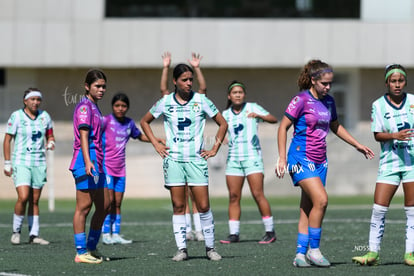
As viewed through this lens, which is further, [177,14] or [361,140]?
[177,14]

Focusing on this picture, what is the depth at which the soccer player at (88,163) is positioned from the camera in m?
9.89

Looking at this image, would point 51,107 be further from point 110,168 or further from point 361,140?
point 110,168

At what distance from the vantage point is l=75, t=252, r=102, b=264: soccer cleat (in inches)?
397

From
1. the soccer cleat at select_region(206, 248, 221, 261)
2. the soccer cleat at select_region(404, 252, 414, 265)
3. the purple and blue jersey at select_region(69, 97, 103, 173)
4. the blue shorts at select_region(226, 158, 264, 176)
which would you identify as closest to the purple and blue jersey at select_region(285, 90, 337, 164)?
the soccer cleat at select_region(404, 252, 414, 265)

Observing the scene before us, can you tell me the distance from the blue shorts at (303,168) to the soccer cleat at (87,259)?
244 cm

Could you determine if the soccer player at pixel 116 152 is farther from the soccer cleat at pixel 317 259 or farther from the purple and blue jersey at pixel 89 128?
the soccer cleat at pixel 317 259

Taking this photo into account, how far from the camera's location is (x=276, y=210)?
20641mm

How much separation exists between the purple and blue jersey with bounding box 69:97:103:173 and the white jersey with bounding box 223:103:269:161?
3.58 metres

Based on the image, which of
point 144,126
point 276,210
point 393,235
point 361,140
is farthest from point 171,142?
point 361,140

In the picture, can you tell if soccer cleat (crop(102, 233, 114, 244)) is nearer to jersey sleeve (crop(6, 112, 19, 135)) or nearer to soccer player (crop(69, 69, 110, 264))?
jersey sleeve (crop(6, 112, 19, 135))

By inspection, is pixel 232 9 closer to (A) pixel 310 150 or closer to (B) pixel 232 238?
(B) pixel 232 238

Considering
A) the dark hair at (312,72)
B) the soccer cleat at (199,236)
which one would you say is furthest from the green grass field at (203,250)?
the dark hair at (312,72)

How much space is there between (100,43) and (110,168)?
1992 cm

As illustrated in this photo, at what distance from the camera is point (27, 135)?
13211 mm
